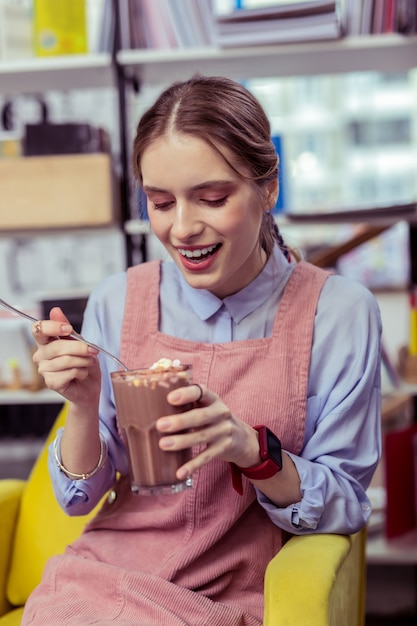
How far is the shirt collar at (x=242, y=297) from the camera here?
1.48 m

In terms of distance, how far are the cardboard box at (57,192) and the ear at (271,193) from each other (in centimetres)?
107

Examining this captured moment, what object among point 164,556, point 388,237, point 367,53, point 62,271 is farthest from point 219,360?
point 388,237

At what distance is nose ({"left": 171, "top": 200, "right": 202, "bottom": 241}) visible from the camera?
4.23 feet

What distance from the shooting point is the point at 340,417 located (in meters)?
1.39

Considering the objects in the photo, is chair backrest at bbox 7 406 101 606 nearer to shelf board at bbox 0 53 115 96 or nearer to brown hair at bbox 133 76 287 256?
brown hair at bbox 133 76 287 256

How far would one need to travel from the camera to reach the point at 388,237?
3.42 metres

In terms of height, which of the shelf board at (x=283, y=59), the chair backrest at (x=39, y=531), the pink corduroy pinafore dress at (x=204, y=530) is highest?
the shelf board at (x=283, y=59)

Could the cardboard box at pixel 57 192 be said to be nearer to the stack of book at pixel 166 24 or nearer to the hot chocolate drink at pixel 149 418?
the stack of book at pixel 166 24

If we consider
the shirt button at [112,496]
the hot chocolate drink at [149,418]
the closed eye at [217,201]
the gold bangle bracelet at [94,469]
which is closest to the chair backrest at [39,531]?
the shirt button at [112,496]

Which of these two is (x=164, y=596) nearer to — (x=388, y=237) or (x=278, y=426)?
(x=278, y=426)

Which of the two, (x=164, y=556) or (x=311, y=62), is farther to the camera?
(x=311, y=62)

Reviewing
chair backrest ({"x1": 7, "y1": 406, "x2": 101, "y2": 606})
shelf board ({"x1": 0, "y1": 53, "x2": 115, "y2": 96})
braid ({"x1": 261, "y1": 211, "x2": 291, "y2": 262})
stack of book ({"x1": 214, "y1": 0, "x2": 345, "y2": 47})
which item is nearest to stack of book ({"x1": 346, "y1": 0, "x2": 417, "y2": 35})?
stack of book ({"x1": 214, "y1": 0, "x2": 345, "y2": 47})

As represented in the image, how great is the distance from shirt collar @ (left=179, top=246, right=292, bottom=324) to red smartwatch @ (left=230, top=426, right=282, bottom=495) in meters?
0.29

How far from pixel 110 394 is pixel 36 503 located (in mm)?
385
